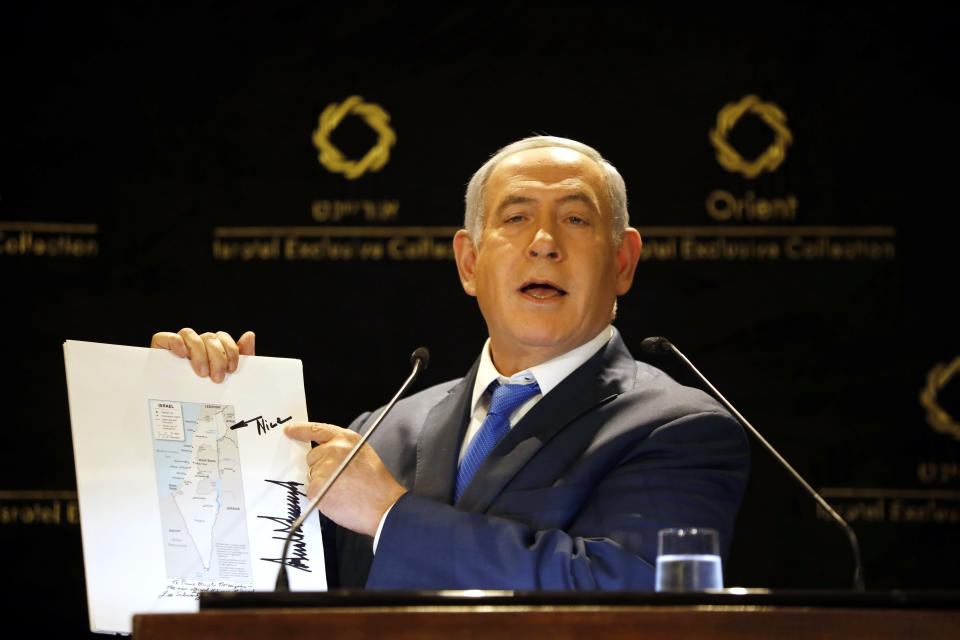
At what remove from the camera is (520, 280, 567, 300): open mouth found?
8.21 ft

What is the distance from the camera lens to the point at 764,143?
138 inches

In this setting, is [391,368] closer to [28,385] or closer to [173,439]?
[28,385]

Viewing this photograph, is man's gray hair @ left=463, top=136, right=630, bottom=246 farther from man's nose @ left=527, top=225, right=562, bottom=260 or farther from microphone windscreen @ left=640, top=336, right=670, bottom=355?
microphone windscreen @ left=640, top=336, right=670, bottom=355

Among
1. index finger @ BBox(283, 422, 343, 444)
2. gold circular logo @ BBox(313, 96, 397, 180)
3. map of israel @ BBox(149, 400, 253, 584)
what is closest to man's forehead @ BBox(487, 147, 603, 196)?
index finger @ BBox(283, 422, 343, 444)

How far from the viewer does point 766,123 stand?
3512 mm

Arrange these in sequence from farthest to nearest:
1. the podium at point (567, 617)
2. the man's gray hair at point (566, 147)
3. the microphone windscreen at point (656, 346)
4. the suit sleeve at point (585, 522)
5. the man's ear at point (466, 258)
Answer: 1. the man's ear at point (466, 258)
2. the man's gray hair at point (566, 147)
3. the microphone windscreen at point (656, 346)
4. the suit sleeve at point (585, 522)
5. the podium at point (567, 617)

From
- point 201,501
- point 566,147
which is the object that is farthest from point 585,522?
point 566,147

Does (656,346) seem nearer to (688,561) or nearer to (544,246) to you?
(544,246)

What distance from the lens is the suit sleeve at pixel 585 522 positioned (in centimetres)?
205

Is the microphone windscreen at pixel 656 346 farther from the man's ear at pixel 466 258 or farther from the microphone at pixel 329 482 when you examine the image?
the man's ear at pixel 466 258

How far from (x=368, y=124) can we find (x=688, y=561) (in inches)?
87.7

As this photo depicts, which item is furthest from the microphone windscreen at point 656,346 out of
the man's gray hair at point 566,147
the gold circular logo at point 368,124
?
the gold circular logo at point 368,124

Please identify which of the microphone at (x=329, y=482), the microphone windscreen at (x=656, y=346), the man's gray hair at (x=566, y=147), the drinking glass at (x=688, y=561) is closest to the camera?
the drinking glass at (x=688, y=561)
